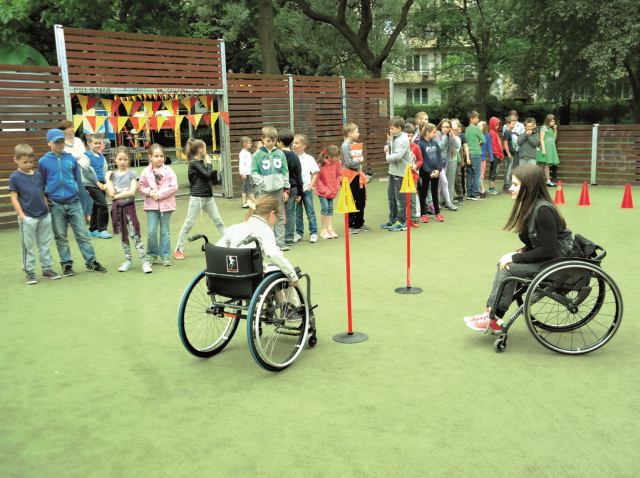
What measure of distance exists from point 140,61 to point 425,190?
6930 millimetres

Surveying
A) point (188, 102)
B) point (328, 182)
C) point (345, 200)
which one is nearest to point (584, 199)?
point (328, 182)

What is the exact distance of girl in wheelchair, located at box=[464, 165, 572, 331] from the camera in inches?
183

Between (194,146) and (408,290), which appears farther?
(194,146)

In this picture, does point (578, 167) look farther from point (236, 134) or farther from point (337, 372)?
point (337, 372)

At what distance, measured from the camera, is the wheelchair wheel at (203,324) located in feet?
15.5

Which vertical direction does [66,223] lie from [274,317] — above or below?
above

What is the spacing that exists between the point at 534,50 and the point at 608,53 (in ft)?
25.3

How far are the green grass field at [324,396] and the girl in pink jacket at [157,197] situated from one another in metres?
1.38

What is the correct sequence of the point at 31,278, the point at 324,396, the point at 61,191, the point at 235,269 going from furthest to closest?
1. the point at 61,191
2. the point at 31,278
3. the point at 235,269
4. the point at 324,396

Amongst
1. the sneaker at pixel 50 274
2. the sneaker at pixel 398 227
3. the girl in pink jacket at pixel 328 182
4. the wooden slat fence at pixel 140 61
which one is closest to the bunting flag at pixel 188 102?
the wooden slat fence at pixel 140 61

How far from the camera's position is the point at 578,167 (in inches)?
647

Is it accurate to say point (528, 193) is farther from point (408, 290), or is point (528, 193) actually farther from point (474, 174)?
point (474, 174)

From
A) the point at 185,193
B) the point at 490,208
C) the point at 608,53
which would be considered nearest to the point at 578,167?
the point at 490,208

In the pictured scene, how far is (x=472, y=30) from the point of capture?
3538 cm
